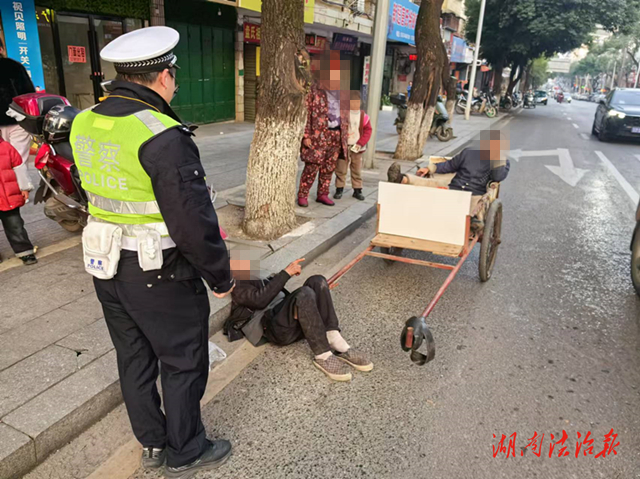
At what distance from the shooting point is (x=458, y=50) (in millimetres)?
34469

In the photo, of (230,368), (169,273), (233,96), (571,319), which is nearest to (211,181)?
(230,368)

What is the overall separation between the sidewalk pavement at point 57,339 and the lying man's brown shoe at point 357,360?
2.95ft

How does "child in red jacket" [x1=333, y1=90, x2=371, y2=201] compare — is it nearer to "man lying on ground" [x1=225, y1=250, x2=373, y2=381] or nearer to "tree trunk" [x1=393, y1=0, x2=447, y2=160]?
"man lying on ground" [x1=225, y1=250, x2=373, y2=381]

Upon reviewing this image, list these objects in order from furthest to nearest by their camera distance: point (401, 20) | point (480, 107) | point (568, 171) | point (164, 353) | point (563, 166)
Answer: point (480, 107) < point (401, 20) < point (563, 166) < point (568, 171) < point (164, 353)

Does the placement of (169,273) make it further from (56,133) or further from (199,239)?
(56,133)

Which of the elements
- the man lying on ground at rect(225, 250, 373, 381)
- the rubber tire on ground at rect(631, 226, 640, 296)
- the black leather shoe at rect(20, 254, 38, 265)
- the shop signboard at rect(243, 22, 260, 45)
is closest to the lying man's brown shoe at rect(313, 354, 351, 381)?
the man lying on ground at rect(225, 250, 373, 381)

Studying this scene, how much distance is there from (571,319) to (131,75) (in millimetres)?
3729

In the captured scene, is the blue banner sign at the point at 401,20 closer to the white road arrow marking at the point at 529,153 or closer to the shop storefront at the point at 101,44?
the shop storefront at the point at 101,44

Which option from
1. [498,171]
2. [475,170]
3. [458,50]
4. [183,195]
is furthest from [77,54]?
[458,50]

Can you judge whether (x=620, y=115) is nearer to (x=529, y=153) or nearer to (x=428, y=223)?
(x=529, y=153)

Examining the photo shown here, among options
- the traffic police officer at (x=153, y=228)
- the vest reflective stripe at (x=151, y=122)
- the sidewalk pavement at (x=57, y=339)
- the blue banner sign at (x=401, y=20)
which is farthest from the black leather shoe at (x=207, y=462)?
the blue banner sign at (x=401, y=20)

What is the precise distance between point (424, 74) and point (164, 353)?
9567 mm

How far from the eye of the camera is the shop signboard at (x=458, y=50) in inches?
1296

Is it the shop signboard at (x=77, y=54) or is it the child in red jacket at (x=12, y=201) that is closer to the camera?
the child in red jacket at (x=12, y=201)
